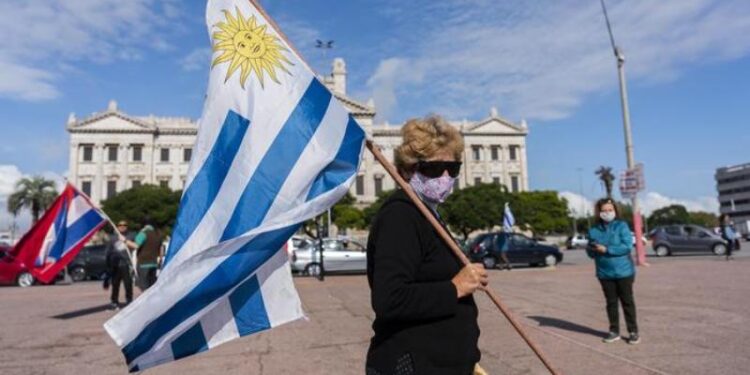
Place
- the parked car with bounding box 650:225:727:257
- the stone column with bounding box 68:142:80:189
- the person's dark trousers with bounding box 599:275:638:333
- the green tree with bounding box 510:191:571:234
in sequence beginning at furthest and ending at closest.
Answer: the stone column with bounding box 68:142:80:189
the green tree with bounding box 510:191:571:234
the parked car with bounding box 650:225:727:257
the person's dark trousers with bounding box 599:275:638:333

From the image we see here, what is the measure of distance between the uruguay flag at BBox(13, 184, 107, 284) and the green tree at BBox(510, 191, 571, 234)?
56273 millimetres

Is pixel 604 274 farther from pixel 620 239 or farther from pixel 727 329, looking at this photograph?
pixel 727 329

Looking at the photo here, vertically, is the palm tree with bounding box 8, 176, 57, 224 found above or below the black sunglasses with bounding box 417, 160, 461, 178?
above

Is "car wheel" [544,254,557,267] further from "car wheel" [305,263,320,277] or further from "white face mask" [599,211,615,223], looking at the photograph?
"white face mask" [599,211,615,223]

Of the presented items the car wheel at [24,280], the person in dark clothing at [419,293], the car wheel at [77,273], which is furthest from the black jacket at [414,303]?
the car wheel at [77,273]

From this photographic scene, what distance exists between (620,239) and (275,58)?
5.44 m

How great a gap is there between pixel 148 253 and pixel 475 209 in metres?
47.5

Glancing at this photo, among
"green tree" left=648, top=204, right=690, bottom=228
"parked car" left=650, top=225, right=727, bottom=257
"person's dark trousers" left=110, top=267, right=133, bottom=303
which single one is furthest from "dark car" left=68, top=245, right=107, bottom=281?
"green tree" left=648, top=204, right=690, bottom=228

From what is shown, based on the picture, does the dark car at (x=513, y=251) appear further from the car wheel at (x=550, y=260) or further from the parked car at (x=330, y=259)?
the parked car at (x=330, y=259)

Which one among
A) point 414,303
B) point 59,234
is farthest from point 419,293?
point 59,234

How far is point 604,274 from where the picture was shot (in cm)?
698

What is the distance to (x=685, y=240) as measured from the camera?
26906mm

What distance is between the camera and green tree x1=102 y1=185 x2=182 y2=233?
56.7 meters

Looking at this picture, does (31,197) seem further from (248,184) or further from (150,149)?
(248,184)
